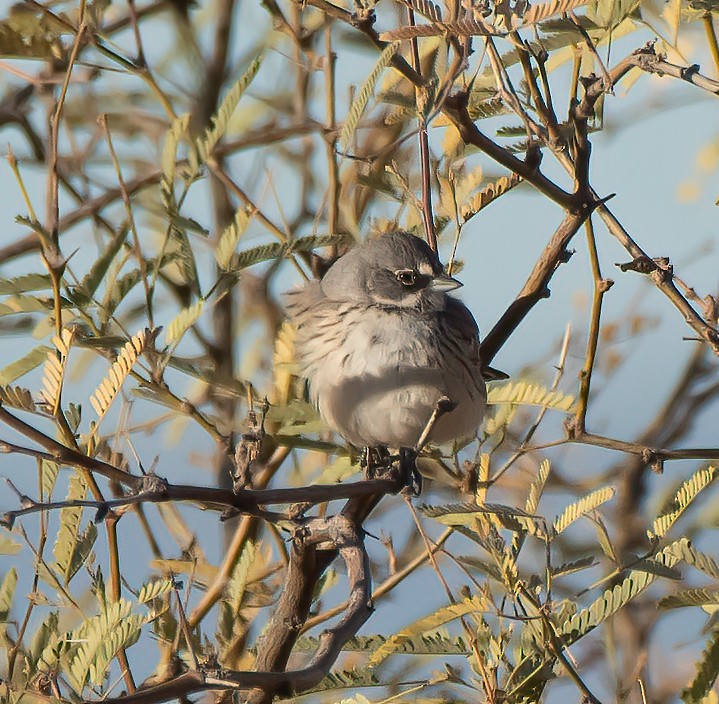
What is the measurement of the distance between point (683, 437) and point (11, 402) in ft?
11.1

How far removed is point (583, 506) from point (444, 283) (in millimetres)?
1461

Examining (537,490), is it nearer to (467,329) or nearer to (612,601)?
(612,601)

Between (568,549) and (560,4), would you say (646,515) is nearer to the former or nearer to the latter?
(568,549)

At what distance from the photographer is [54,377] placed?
6.23ft

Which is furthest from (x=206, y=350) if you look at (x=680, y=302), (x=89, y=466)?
(x=89, y=466)

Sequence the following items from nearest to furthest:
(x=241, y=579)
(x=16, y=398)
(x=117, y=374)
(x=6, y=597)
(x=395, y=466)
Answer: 1. (x=16, y=398)
2. (x=117, y=374)
3. (x=6, y=597)
4. (x=241, y=579)
5. (x=395, y=466)

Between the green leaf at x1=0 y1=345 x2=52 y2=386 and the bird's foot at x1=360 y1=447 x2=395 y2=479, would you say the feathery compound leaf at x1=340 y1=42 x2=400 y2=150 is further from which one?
the bird's foot at x1=360 y1=447 x2=395 y2=479

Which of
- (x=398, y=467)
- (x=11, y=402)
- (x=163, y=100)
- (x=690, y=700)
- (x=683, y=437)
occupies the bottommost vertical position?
(x=690, y=700)

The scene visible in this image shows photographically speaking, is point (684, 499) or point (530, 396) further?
point (530, 396)

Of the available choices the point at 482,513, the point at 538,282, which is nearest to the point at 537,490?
the point at 482,513

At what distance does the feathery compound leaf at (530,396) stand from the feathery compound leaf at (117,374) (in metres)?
1.12

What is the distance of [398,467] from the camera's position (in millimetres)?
2900

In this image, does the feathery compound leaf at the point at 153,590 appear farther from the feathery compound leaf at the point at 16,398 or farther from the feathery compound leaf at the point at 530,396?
the feathery compound leaf at the point at 530,396

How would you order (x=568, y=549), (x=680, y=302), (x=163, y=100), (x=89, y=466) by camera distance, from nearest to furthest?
(x=89, y=466) → (x=680, y=302) → (x=163, y=100) → (x=568, y=549)
